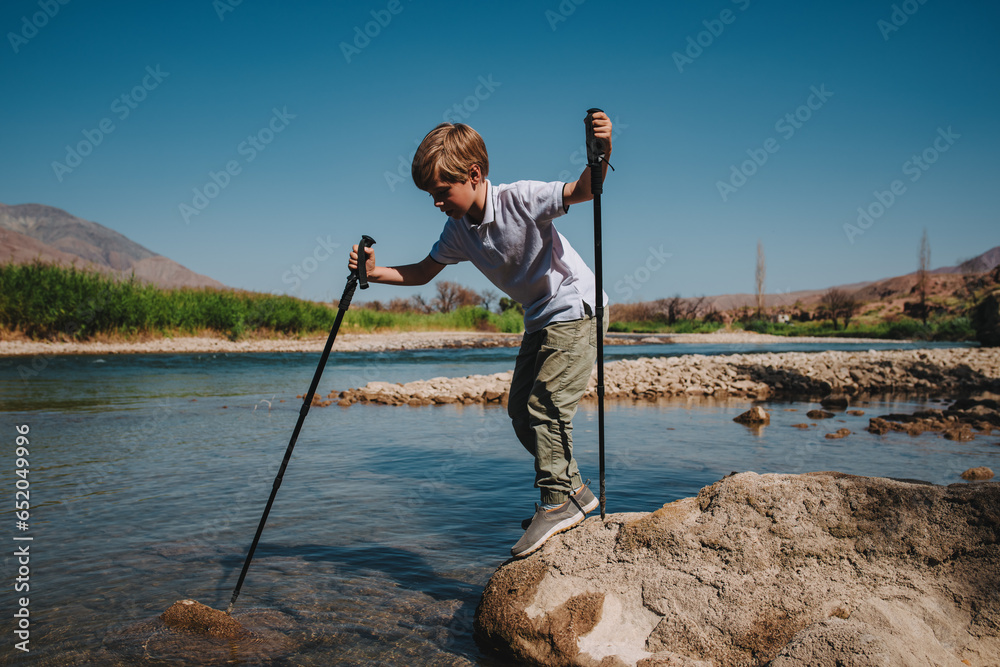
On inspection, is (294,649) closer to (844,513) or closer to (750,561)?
(750,561)

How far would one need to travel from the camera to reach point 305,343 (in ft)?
95.4

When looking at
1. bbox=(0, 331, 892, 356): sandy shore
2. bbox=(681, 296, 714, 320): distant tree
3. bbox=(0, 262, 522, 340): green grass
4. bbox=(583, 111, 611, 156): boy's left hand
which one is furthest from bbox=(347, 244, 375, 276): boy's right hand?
bbox=(681, 296, 714, 320): distant tree

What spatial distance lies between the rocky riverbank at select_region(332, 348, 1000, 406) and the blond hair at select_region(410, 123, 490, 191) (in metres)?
9.21

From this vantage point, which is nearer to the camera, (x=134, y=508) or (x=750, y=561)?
(x=750, y=561)

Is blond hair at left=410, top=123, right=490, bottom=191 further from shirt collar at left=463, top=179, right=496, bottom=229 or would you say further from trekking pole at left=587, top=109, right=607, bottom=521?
trekking pole at left=587, top=109, right=607, bottom=521

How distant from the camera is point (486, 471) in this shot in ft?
19.9

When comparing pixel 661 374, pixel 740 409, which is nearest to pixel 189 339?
pixel 661 374

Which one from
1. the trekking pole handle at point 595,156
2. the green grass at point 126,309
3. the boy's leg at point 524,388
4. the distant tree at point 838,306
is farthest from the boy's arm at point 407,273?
the distant tree at point 838,306

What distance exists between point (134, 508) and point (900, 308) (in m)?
57.2

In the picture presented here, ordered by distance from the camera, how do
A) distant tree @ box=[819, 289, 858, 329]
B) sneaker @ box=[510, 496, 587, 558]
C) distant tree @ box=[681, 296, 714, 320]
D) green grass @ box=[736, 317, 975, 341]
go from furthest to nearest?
1. distant tree @ box=[681, 296, 714, 320]
2. distant tree @ box=[819, 289, 858, 329]
3. green grass @ box=[736, 317, 975, 341]
4. sneaker @ box=[510, 496, 587, 558]

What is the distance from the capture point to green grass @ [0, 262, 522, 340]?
22109mm

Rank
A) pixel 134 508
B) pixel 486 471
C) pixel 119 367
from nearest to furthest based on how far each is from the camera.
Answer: pixel 134 508
pixel 486 471
pixel 119 367

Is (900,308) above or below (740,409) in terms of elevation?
above

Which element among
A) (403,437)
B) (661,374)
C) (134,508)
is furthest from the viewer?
(661,374)
